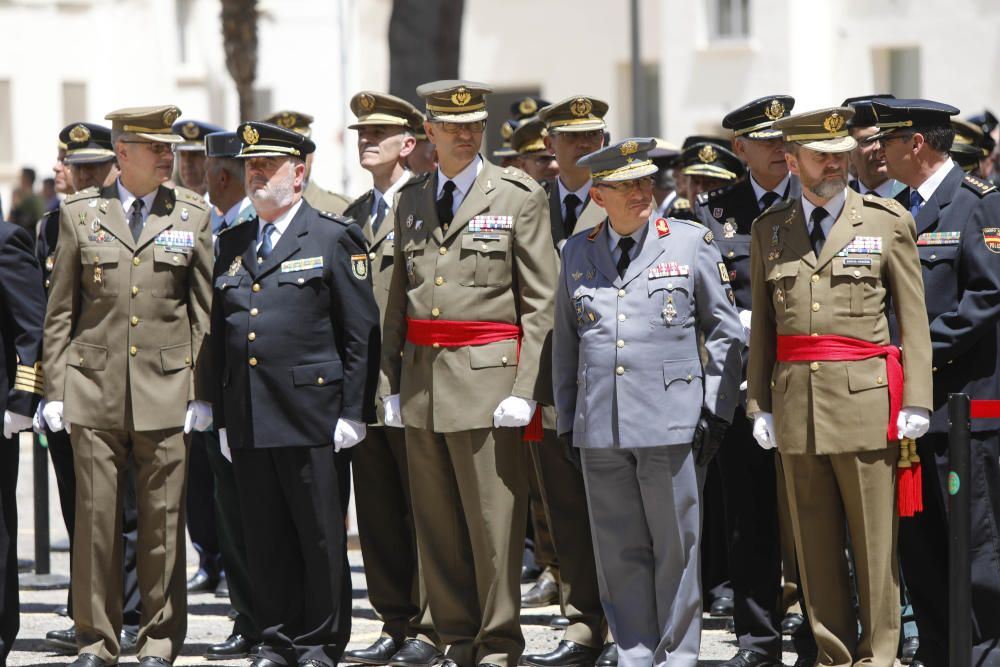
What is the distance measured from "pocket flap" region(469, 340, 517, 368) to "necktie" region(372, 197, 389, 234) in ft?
4.03

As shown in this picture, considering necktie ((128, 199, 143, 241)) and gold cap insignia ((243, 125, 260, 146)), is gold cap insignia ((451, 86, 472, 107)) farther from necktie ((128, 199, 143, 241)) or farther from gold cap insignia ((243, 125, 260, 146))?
necktie ((128, 199, 143, 241))

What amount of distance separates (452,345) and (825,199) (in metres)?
1.66

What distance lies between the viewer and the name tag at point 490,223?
6887 millimetres

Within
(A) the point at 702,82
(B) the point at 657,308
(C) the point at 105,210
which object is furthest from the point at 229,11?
(A) the point at 702,82

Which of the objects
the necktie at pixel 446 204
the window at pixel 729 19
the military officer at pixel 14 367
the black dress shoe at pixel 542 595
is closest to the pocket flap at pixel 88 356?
the military officer at pixel 14 367

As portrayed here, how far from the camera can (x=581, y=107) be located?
24.9 ft

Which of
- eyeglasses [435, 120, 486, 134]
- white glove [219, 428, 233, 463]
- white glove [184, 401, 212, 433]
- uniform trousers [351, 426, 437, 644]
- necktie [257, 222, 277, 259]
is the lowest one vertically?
uniform trousers [351, 426, 437, 644]

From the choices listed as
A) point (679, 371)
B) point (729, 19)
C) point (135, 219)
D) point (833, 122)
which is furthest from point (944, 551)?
point (729, 19)

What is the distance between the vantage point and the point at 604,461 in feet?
21.2

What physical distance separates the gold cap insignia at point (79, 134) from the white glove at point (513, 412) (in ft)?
10.9

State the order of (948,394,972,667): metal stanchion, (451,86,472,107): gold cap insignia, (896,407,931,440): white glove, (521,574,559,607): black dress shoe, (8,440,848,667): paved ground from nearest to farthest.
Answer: (948,394,972,667): metal stanchion → (896,407,931,440): white glove → (451,86,472,107): gold cap insignia → (8,440,848,667): paved ground → (521,574,559,607): black dress shoe

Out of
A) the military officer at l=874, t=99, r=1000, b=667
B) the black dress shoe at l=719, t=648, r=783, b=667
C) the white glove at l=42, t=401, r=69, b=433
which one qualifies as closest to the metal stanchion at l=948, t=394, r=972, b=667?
the military officer at l=874, t=99, r=1000, b=667

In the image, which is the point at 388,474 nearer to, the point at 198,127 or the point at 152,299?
the point at 152,299

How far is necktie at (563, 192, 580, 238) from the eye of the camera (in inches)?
303
